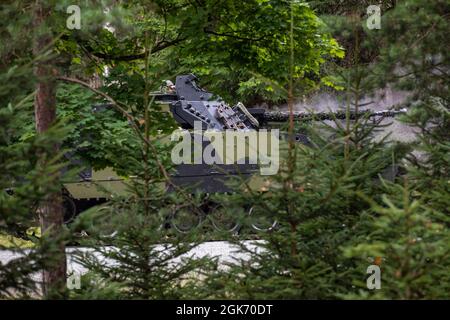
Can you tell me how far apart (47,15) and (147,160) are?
1.55 m

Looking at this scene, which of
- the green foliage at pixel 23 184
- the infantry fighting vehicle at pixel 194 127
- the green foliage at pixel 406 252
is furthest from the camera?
the infantry fighting vehicle at pixel 194 127

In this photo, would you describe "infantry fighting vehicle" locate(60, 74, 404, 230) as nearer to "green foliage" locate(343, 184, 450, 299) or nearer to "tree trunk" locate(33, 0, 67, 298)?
"tree trunk" locate(33, 0, 67, 298)

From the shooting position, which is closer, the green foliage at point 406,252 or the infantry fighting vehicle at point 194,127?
the green foliage at point 406,252

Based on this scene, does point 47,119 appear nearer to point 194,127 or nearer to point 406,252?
point 406,252

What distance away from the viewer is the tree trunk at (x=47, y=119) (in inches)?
201

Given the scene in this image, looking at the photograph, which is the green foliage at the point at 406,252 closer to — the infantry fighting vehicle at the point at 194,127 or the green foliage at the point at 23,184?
the green foliage at the point at 23,184

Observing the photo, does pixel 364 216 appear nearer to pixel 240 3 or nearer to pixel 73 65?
pixel 240 3

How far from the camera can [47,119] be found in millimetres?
6727

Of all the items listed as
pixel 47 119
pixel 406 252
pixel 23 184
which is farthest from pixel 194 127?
pixel 406 252

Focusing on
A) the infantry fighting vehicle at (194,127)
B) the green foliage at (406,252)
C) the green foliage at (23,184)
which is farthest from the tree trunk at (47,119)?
the infantry fighting vehicle at (194,127)

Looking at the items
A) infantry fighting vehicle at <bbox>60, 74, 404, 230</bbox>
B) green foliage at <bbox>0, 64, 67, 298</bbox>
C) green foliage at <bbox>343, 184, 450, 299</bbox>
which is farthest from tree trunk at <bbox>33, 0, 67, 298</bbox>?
infantry fighting vehicle at <bbox>60, 74, 404, 230</bbox>

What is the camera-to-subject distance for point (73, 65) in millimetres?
8148

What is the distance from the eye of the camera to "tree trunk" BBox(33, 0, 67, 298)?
201 inches

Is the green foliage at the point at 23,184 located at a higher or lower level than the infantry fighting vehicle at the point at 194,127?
lower
